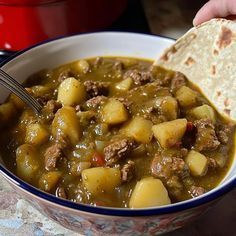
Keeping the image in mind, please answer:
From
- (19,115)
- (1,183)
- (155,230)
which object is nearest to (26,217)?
(1,183)

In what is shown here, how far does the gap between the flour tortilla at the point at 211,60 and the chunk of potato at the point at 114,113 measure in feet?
1.50

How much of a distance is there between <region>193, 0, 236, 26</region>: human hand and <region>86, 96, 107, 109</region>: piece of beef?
572mm

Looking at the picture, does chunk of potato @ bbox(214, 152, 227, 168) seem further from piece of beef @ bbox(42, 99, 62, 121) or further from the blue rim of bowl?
piece of beef @ bbox(42, 99, 62, 121)

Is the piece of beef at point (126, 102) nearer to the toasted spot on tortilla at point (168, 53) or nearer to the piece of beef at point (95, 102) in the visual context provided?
the piece of beef at point (95, 102)

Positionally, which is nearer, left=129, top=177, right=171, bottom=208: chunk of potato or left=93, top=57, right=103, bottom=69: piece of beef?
left=129, top=177, right=171, bottom=208: chunk of potato

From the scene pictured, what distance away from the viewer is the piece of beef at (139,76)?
2174 mm

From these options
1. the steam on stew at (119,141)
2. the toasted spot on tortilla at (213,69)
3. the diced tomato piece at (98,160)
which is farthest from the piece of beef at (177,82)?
the diced tomato piece at (98,160)

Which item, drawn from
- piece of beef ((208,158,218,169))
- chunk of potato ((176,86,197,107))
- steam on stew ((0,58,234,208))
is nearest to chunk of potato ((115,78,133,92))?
steam on stew ((0,58,234,208))

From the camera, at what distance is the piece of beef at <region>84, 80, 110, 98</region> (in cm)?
210

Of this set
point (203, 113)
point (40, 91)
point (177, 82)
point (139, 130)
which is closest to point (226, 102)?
point (203, 113)

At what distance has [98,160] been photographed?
1.78 m

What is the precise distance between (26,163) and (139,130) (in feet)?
1.45

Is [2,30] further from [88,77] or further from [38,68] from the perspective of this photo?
[88,77]

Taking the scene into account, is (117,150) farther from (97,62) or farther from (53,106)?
(97,62)
